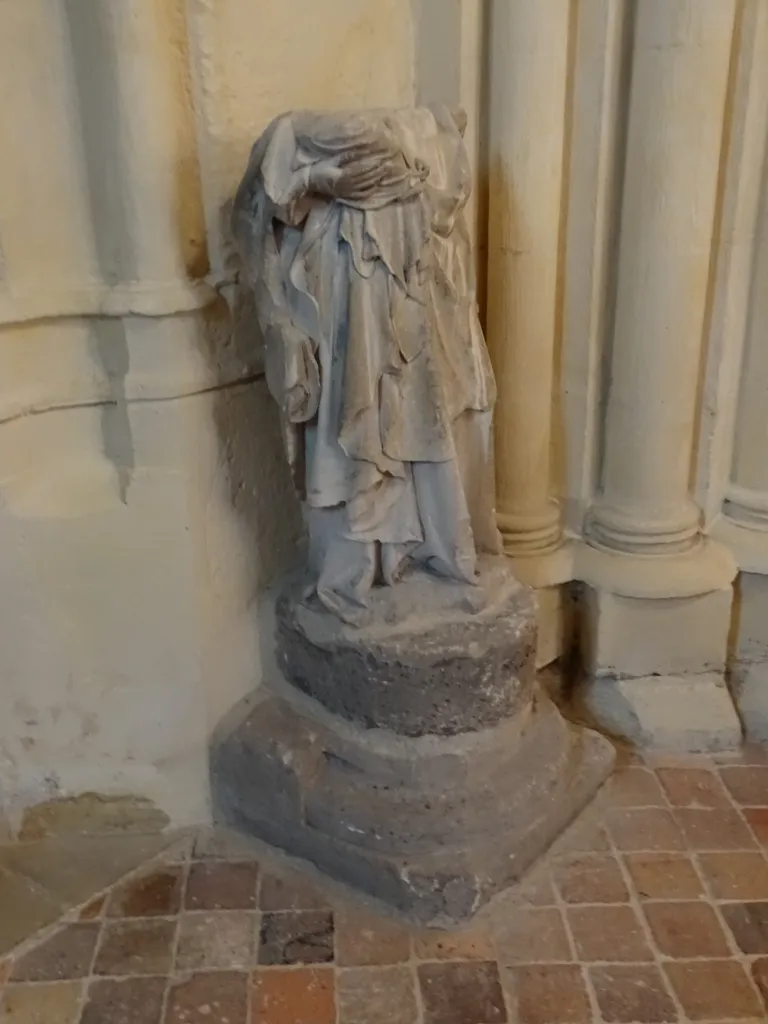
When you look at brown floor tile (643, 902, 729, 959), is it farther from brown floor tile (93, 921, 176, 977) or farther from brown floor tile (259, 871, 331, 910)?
brown floor tile (93, 921, 176, 977)

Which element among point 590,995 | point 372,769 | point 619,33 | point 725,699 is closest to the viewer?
point 590,995

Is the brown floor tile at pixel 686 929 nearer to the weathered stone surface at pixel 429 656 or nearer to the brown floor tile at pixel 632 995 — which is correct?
the brown floor tile at pixel 632 995

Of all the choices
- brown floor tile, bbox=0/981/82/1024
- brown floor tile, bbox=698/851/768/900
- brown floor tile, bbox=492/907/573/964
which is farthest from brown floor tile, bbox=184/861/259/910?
brown floor tile, bbox=698/851/768/900

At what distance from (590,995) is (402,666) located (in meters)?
0.64

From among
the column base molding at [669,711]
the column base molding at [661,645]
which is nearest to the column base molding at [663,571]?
the column base molding at [661,645]

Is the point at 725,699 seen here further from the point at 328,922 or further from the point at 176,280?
the point at 176,280

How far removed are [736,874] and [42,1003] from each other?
129 cm

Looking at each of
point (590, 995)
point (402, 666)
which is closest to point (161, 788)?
point (402, 666)

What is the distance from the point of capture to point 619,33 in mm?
2084

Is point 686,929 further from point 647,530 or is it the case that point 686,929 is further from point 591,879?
point 647,530

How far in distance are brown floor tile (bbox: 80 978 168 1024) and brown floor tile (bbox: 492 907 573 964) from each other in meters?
0.59

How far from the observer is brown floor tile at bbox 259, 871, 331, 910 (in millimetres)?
1910

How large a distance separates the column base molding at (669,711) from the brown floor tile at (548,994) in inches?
28.6

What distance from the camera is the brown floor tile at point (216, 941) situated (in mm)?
1780
